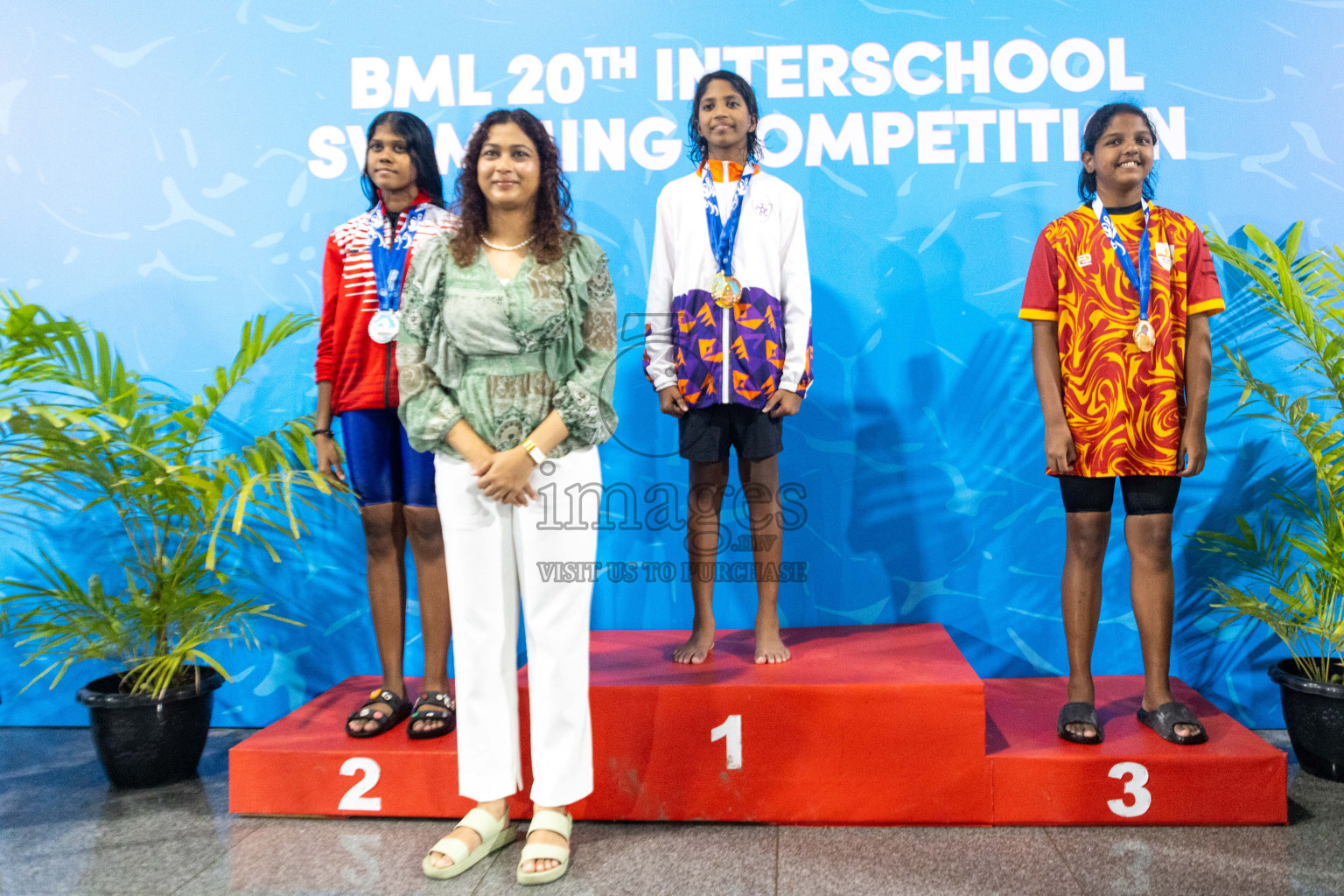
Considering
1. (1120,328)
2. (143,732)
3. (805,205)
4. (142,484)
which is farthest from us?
(805,205)

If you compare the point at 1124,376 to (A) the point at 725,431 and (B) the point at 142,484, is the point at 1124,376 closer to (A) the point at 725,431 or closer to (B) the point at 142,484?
(A) the point at 725,431

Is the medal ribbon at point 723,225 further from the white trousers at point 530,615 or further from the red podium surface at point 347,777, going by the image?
the red podium surface at point 347,777

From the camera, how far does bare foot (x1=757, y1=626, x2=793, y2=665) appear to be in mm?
2568

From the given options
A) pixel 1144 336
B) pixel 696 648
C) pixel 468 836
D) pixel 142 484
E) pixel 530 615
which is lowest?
pixel 468 836

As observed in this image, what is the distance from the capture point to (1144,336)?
238 cm

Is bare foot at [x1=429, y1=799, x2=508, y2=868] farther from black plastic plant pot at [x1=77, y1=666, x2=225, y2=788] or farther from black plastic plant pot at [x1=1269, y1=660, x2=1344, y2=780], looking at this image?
black plastic plant pot at [x1=1269, y1=660, x2=1344, y2=780]

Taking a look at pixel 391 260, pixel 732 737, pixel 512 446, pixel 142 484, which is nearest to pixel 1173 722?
pixel 732 737

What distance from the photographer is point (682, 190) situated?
258cm

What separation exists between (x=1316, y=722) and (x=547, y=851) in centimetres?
213

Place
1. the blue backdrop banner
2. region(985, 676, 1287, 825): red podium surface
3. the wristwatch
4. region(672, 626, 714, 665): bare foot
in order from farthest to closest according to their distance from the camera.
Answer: the blue backdrop banner, region(672, 626, 714, 665): bare foot, region(985, 676, 1287, 825): red podium surface, the wristwatch

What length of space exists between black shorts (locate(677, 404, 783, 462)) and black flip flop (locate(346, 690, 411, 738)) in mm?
1074

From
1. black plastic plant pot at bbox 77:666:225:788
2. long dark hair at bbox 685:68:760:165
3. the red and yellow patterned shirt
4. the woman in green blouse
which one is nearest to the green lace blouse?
the woman in green blouse

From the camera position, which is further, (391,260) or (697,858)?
(391,260)

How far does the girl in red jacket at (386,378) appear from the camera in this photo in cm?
245
